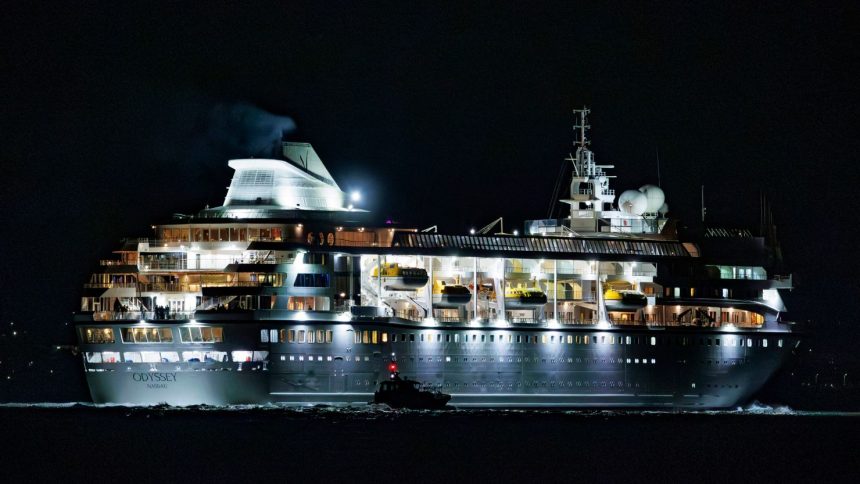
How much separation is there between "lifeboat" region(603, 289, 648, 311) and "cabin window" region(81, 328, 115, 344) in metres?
28.9

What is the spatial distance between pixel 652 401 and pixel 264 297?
80.0ft

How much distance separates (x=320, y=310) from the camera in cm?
10006

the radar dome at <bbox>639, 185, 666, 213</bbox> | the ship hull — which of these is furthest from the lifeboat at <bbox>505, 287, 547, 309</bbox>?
the radar dome at <bbox>639, 185, 666, 213</bbox>

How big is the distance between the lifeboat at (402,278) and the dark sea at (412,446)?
23.5ft

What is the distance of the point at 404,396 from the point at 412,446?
8.15 metres

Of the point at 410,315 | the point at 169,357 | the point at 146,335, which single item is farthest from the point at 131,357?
the point at 410,315

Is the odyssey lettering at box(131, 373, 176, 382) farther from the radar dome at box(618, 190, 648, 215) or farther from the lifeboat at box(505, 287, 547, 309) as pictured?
the radar dome at box(618, 190, 648, 215)

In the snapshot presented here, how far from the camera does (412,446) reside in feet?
301

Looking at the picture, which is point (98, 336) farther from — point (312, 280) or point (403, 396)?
point (403, 396)

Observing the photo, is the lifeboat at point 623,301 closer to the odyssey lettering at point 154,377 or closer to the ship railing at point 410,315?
the ship railing at point 410,315

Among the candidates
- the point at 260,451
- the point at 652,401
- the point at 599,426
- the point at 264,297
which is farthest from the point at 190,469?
the point at 652,401

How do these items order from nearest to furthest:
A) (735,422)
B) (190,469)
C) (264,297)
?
(190,469), (264,297), (735,422)

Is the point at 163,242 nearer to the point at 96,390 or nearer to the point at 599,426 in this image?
the point at 96,390

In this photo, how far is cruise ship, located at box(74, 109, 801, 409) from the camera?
3890 inches
